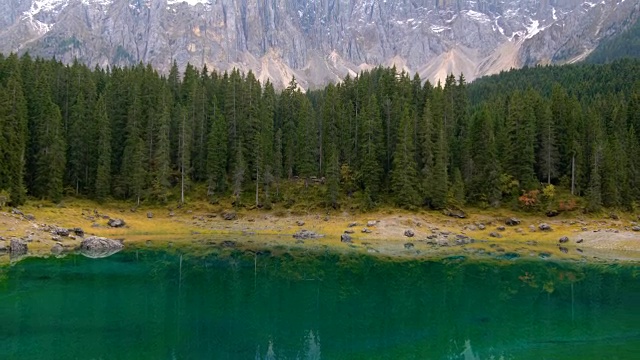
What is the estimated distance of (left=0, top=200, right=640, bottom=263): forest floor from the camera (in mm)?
62094

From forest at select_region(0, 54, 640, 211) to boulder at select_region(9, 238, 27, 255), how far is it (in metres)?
28.2

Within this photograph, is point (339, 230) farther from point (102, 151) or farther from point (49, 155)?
point (49, 155)

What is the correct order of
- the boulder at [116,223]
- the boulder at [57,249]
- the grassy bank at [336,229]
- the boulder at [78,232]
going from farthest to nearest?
the boulder at [116,223] < the grassy bank at [336,229] < the boulder at [78,232] < the boulder at [57,249]

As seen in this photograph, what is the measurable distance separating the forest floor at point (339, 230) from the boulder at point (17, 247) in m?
1.14

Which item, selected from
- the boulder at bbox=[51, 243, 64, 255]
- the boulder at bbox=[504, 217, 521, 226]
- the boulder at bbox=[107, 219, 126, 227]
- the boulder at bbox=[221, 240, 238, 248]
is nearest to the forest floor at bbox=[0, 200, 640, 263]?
the boulder at bbox=[221, 240, 238, 248]

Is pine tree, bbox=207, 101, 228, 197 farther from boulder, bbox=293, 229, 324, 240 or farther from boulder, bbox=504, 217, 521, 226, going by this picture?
boulder, bbox=504, 217, 521, 226

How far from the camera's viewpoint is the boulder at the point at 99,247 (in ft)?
181

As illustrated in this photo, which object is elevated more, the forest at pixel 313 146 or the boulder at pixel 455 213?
the forest at pixel 313 146

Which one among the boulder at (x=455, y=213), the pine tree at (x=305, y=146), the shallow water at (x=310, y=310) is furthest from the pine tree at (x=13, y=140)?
the boulder at (x=455, y=213)

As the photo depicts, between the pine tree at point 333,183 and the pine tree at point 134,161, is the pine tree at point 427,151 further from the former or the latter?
the pine tree at point 134,161

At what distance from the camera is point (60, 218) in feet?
225

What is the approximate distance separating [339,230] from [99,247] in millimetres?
34957

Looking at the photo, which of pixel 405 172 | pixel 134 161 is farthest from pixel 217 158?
pixel 405 172

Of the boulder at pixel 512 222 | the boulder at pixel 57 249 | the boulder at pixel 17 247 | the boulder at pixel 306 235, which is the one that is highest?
the boulder at pixel 512 222
